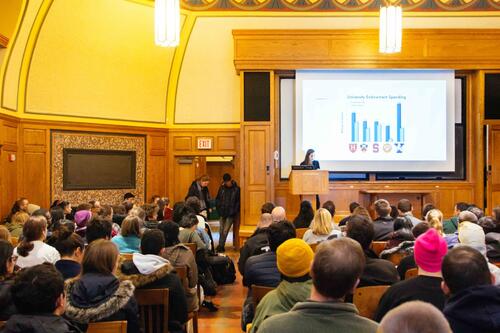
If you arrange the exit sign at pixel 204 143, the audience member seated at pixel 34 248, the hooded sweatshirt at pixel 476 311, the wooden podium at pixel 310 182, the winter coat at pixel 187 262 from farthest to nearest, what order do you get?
the exit sign at pixel 204 143, the wooden podium at pixel 310 182, the winter coat at pixel 187 262, the audience member seated at pixel 34 248, the hooded sweatshirt at pixel 476 311

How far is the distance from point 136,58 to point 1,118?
3.30 meters

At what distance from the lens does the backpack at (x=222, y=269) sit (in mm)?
6539

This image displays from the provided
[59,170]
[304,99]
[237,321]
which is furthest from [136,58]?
[237,321]

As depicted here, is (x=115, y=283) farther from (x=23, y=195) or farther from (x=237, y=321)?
(x=23, y=195)

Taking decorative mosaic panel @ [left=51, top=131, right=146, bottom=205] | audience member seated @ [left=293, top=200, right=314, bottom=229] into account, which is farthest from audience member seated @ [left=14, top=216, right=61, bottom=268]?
decorative mosaic panel @ [left=51, top=131, right=146, bottom=205]

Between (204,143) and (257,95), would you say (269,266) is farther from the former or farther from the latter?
(204,143)

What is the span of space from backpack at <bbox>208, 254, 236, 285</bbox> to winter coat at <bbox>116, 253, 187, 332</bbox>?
290cm

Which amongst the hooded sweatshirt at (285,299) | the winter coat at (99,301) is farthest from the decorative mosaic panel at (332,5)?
the hooded sweatshirt at (285,299)

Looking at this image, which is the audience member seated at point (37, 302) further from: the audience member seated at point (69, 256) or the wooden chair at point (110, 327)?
the audience member seated at point (69, 256)

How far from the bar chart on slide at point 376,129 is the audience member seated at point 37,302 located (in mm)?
8824

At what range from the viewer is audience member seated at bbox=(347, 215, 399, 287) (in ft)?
10.7

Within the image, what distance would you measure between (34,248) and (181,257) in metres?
1.10

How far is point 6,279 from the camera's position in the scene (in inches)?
113

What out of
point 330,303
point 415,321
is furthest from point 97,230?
point 415,321
